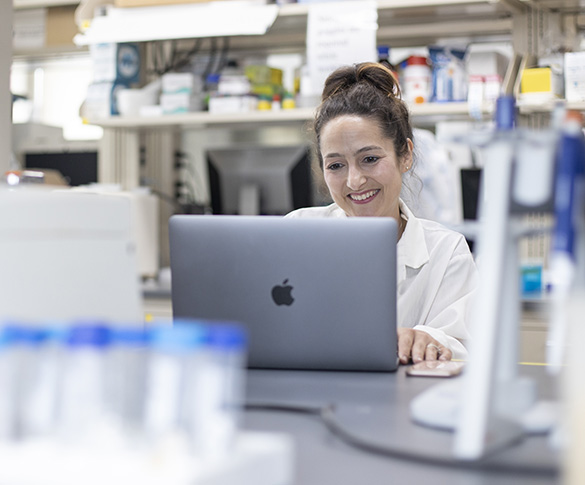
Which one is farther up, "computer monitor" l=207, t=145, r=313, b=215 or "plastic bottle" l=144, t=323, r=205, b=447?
"computer monitor" l=207, t=145, r=313, b=215

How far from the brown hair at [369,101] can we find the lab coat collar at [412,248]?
0.27 meters

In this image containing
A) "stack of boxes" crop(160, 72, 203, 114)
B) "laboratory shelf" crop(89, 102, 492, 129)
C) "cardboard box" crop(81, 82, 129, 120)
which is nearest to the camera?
"laboratory shelf" crop(89, 102, 492, 129)

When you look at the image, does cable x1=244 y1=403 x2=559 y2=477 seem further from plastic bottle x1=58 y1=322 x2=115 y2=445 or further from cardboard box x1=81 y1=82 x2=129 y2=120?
cardboard box x1=81 y1=82 x2=129 y2=120

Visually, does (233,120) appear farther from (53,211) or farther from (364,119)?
(53,211)

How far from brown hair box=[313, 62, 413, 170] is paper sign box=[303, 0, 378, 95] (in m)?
0.62

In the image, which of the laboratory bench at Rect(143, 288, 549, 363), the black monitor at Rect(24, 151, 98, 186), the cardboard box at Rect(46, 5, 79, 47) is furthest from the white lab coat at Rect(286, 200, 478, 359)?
the cardboard box at Rect(46, 5, 79, 47)

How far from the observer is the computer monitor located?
311cm

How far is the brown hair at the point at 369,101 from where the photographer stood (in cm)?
216

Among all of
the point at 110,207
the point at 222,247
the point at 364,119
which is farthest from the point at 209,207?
the point at 110,207

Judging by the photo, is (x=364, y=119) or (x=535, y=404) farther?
(x=364, y=119)

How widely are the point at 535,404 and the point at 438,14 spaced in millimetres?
2512

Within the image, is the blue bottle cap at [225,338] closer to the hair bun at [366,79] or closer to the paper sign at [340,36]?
the hair bun at [366,79]

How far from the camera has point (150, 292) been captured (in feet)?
10.0

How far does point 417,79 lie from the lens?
2.93 m
